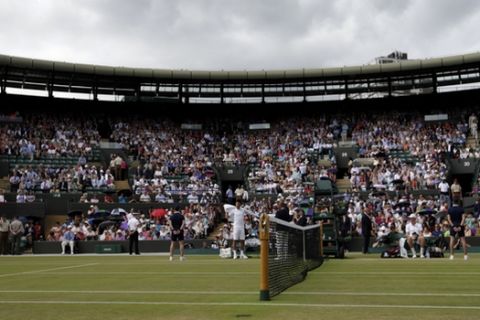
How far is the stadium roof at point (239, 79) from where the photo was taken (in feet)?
146

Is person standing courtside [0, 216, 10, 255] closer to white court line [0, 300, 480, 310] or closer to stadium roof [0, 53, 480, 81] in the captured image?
stadium roof [0, 53, 480, 81]

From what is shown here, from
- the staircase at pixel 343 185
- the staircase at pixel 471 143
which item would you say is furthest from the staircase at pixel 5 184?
the staircase at pixel 471 143

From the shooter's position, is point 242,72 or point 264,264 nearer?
point 264,264

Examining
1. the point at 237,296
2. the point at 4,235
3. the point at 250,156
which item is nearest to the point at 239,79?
the point at 250,156

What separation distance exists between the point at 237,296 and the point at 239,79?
38.8 meters

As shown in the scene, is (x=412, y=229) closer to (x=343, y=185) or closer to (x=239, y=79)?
(x=343, y=185)

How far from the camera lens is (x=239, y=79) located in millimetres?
47406

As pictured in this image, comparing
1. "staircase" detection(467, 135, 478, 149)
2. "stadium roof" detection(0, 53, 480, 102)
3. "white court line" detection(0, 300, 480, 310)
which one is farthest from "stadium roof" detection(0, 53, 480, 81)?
"white court line" detection(0, 300, 480, 310)

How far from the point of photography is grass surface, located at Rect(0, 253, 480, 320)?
25.0 feet

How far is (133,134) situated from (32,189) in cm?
1165

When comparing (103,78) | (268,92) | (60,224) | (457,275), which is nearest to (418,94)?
(268,92)

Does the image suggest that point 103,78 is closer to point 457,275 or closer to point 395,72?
point 395,72

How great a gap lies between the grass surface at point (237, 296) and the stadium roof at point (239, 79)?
32671 mm

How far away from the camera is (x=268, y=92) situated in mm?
49500
